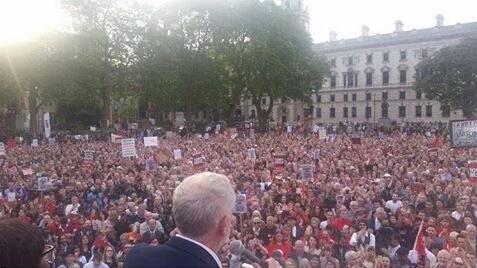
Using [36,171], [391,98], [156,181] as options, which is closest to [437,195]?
[156,181]

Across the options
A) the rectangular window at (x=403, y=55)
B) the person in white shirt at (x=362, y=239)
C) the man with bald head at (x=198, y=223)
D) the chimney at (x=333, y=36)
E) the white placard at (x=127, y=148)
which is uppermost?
the chimney at (x=333, y=36)

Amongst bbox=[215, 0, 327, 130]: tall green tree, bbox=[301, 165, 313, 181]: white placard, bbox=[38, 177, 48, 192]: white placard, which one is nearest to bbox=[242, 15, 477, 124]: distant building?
bbox=[215, 0, 327, 130]: tall green tree

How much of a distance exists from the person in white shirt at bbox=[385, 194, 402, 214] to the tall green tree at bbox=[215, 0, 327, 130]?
147 ft

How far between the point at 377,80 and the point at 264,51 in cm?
4377

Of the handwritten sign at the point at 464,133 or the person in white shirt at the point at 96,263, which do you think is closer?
the person in white shirt at the point at 96,263

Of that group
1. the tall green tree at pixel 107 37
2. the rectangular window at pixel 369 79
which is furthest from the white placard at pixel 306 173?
the rectangular window at pixel 369 79

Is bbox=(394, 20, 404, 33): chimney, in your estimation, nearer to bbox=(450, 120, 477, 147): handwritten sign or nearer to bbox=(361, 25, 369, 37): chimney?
bbox=(361, 25, 369, 37): chimney

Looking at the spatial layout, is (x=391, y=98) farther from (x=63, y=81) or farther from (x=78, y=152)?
(x=78, y=152)

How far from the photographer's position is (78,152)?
2908 centimetres

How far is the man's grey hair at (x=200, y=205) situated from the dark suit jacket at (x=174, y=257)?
8 centimetres

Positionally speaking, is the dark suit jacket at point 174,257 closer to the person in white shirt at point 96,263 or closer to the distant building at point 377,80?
the person in white shirt at point 96,263

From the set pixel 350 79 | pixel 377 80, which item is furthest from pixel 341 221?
pixel 350 79

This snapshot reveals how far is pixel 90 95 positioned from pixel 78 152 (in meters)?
25.8

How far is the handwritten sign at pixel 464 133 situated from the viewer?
16.4 meters
